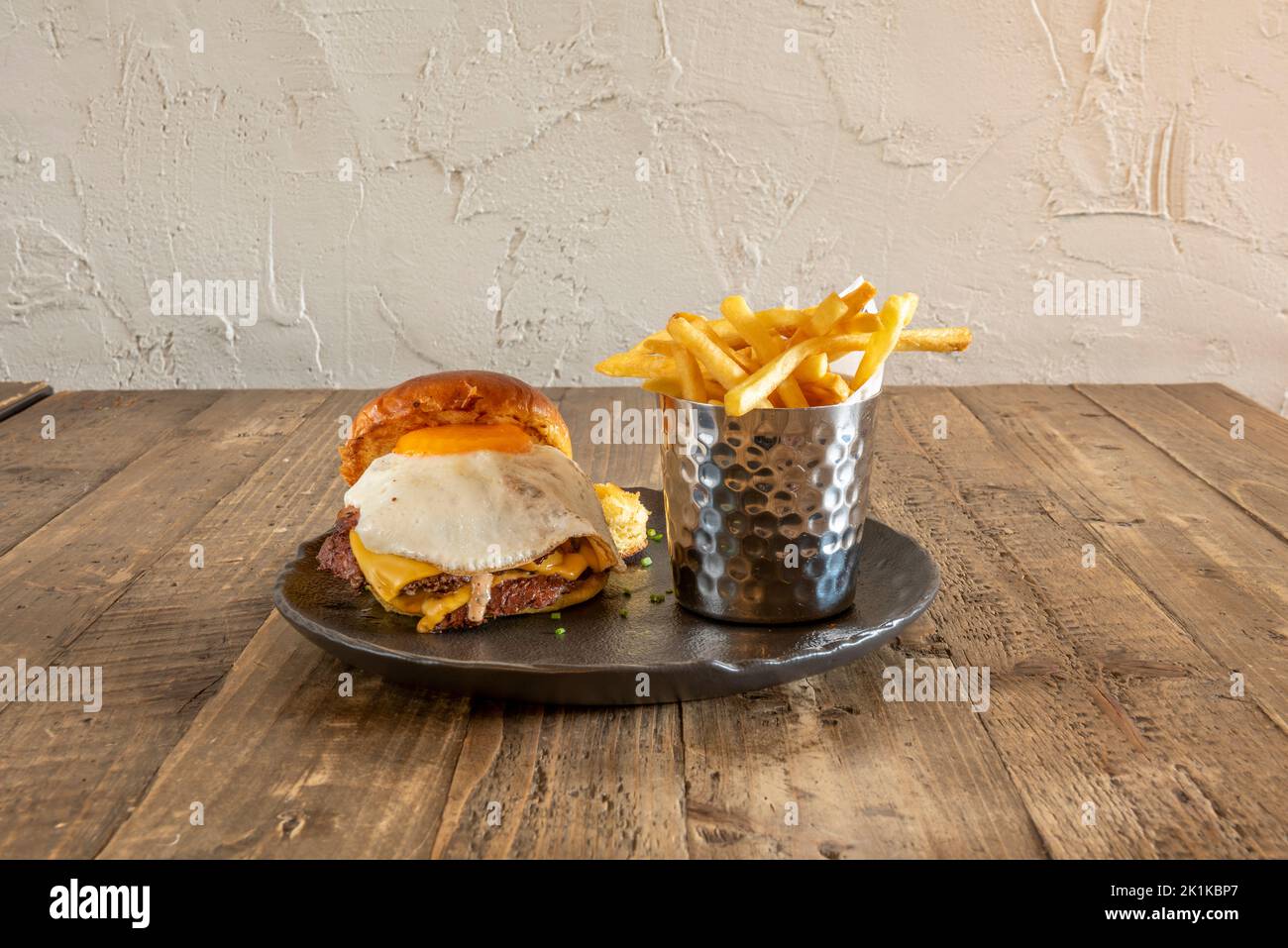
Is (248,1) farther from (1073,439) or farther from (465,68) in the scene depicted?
(1073,439)

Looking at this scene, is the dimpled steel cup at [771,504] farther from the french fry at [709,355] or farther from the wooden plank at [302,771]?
the wooden plank at [302,771]

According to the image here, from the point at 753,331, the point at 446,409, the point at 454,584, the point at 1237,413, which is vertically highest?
the point at 753,331

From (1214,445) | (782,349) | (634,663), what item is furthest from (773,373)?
(1214,445)

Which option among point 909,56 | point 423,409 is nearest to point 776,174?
point 909,56

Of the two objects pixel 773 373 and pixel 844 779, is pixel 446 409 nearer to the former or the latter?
pixel 773 373

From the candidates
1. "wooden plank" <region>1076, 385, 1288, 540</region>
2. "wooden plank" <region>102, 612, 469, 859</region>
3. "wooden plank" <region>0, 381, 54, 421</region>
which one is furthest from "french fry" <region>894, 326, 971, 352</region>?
"wooden plank" <region>0, 381, 54, 421</region>

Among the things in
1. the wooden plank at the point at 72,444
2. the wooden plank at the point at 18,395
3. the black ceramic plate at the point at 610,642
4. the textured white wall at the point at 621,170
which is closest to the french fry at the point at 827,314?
the black ceramic plate at the point at 610,642
